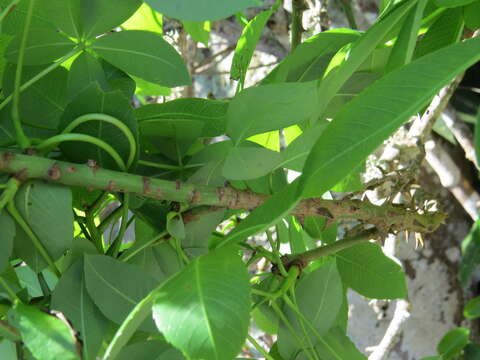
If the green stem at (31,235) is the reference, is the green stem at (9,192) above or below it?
above

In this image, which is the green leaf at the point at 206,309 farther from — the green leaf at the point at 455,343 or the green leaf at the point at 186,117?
the green leaf at the point at 455,343

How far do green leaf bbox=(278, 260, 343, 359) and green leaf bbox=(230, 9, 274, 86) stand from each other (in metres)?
0.12

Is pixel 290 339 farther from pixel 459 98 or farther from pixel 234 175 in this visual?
pixel 459 98

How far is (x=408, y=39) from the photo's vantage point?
10.5 inches

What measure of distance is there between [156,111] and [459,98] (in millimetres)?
754

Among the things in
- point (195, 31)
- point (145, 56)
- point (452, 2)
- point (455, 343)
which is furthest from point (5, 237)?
point (455, 343)

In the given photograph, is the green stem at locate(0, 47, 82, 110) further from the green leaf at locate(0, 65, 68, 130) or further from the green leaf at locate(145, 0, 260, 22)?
the green leaf at locate(145, 0, 260, 22)

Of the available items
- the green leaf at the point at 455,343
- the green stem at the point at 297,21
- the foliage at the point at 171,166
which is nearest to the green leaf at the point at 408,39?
the foliage at the point at 171,166

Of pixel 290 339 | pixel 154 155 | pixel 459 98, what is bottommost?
pixel 290 339

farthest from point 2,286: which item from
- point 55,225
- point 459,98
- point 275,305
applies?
point 459,98

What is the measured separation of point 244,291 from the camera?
0.81ft

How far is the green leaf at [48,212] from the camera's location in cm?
28

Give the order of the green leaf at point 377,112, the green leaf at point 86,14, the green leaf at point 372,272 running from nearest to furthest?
the green leaf at point 377,112 < the green leaf at point 86,14 < the green leaf at point 372,272

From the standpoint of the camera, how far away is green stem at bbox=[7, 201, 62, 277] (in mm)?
278
